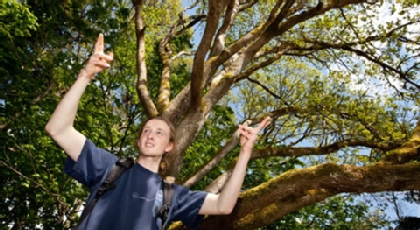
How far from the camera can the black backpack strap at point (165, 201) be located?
7.88 ft

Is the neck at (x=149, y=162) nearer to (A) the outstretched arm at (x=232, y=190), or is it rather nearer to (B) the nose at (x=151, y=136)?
(B) the nose at (x=151, y=136)

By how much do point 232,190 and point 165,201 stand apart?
52cm

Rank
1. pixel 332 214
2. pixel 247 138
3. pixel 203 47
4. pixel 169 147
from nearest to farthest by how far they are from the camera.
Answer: pixel 247 138 → pixel 169 147 → pixel 203 47 → pixel 332 214

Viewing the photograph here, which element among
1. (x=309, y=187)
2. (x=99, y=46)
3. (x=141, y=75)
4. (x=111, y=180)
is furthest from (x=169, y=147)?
(x=141, y=75)

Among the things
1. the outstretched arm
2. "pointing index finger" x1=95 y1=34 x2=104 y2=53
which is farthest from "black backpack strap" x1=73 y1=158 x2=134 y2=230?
"pointing index finger" x1=95 y1=34 x2=104 y2=53

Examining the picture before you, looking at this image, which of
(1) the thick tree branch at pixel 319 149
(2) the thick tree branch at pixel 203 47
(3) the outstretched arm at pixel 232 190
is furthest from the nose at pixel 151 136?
(1) the thick tree branch at pixel 319 149

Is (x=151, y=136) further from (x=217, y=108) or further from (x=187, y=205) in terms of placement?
(x=217, y=108)

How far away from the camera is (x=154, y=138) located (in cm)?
271

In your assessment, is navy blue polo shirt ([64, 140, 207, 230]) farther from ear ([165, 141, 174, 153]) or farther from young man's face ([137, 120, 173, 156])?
ear ([165, 141, 174, 153])

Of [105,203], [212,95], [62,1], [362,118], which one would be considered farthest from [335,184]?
[62,1]

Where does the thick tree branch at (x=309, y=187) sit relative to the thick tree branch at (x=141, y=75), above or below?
below

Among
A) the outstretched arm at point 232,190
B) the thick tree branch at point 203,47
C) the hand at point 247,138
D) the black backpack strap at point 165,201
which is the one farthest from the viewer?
the thick tree branch at point 203,47

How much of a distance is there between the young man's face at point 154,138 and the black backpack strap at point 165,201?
0.87 feet

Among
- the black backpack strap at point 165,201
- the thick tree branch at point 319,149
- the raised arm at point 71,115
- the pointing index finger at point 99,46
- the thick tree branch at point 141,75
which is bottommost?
the black backpack strap at point 165,201
